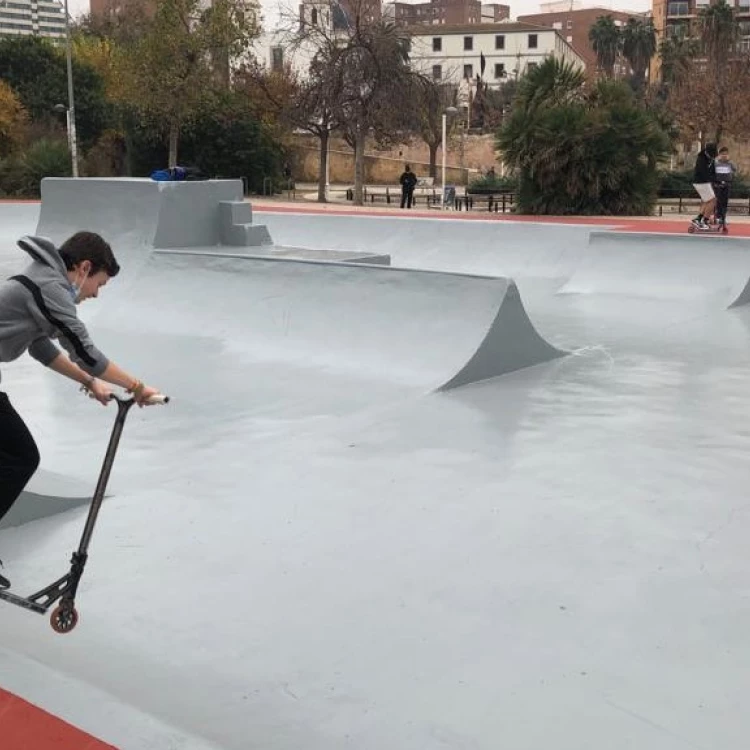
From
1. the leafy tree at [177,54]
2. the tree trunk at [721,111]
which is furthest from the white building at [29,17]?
the tree trunk at [721,111]

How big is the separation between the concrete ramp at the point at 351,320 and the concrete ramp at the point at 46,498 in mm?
2808

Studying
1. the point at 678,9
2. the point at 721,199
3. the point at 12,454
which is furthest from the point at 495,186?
the point at 678,9

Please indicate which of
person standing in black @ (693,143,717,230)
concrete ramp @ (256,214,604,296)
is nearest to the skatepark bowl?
concrete ramp @ (256,214,604,296)

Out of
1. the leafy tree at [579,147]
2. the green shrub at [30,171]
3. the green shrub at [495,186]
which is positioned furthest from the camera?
the green shrub at [30,171]

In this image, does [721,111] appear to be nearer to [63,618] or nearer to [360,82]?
[360,82]

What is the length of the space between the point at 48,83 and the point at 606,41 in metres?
64.0

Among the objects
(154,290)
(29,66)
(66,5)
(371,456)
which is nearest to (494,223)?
(154,290)

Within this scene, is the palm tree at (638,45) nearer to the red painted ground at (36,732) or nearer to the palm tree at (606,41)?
the palm tree at (606,41)

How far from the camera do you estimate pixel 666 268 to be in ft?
37.7

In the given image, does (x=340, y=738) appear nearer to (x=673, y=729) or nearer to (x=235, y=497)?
(x=673, y=729)

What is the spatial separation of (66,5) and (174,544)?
1213 inches

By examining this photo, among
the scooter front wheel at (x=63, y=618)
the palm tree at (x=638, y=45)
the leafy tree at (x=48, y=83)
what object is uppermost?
the palm tree at (x=638, y=45)

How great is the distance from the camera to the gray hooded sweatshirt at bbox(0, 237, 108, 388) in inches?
110

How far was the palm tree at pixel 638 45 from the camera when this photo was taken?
8738 cm
